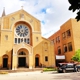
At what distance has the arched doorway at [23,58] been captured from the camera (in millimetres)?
34759

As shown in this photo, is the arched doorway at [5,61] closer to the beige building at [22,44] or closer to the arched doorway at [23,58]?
the beige building at [22,44]

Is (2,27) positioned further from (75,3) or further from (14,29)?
(75,3)

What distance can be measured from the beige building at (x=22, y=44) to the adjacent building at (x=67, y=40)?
182 inches

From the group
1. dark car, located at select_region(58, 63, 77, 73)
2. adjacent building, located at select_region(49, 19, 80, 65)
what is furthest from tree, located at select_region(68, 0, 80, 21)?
adjacent building, located at select_region(49, 19, 80, 65)

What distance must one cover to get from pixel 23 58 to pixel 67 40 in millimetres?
13296

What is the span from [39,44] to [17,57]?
667 cm

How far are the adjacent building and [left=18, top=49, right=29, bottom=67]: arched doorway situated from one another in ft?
29.5

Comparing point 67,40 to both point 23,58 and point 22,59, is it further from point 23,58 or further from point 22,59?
point 22,59

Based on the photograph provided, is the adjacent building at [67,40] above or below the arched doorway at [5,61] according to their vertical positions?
above

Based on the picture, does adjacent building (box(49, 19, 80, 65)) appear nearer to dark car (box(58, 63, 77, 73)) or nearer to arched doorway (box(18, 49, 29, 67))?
arched doorway (box(18, 49, 29, 67))

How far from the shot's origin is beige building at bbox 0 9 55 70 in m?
33.6

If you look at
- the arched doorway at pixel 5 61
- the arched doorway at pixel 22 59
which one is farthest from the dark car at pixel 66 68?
the arched doorway at pixel 5 61

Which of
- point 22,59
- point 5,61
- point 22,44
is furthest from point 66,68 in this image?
point 5,61

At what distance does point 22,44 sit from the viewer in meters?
33.8
